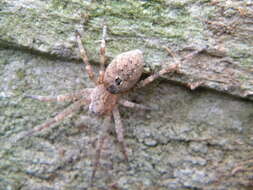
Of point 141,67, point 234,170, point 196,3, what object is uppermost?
point 196,3

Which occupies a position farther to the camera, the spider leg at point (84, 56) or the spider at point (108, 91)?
the spider leg at point (84, 56)

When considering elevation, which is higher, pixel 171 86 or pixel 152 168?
pixel 171 86

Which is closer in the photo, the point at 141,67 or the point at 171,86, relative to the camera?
the point at 141,67

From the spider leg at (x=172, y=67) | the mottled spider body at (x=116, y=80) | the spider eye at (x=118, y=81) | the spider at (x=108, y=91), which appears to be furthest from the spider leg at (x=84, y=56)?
the spider leg at (x=172, y=67)

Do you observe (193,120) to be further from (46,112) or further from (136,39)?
(46,112)

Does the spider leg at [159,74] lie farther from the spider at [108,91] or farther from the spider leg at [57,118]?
the spider leg at [57,118]

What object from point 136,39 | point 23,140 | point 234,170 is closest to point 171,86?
point 136,39

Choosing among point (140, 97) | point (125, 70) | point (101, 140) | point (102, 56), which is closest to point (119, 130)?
point (101, 140)
